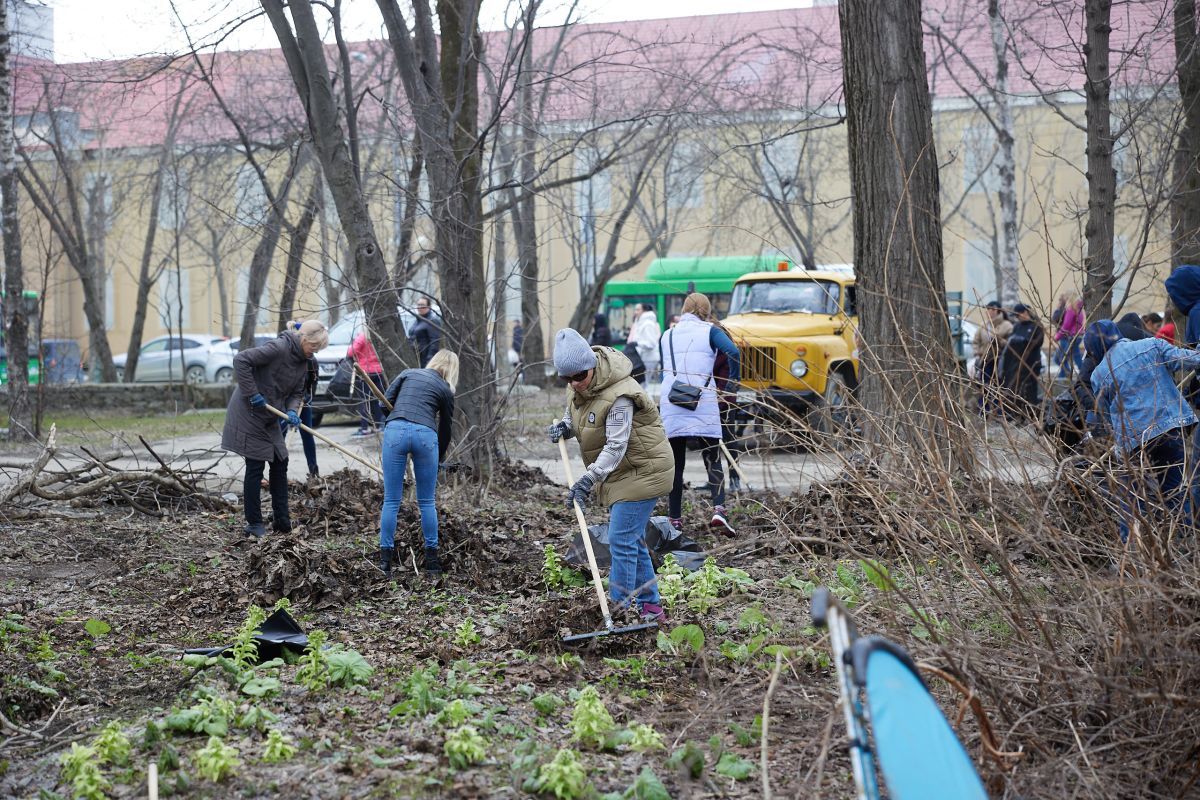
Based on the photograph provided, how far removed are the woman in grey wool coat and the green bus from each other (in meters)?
14.1

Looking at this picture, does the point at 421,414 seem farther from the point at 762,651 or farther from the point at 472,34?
the point at 472,34

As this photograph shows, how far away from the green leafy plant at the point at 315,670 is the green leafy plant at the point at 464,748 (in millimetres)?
1037

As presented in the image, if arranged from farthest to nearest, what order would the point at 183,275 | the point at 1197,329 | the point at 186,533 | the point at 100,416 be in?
the point at 183,275
the point at 100,416
the point at 186,533
the point at 1197,329

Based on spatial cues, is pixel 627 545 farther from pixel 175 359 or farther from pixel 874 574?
pixel 175 359

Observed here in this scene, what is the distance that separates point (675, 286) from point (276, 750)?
2036cm

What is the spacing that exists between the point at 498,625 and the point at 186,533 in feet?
11.7

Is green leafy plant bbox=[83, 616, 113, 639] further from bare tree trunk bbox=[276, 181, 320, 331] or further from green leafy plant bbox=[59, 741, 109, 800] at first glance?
bare tree trunk bbox=[276, 181, 320, 331]

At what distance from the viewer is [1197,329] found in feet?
23.0

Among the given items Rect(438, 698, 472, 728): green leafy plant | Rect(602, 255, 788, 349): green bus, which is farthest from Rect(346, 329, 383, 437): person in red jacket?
Rect(602, 255, 788, 349): green bus

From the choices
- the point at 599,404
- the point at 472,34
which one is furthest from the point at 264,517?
the point at 472,34

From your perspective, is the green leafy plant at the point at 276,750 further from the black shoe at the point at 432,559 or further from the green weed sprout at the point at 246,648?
the black shoe at the point at 432,559

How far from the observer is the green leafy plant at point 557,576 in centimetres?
698

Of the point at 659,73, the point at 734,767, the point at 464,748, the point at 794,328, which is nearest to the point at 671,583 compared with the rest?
the point at 734,767

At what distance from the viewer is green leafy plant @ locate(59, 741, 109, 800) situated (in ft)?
12.0
